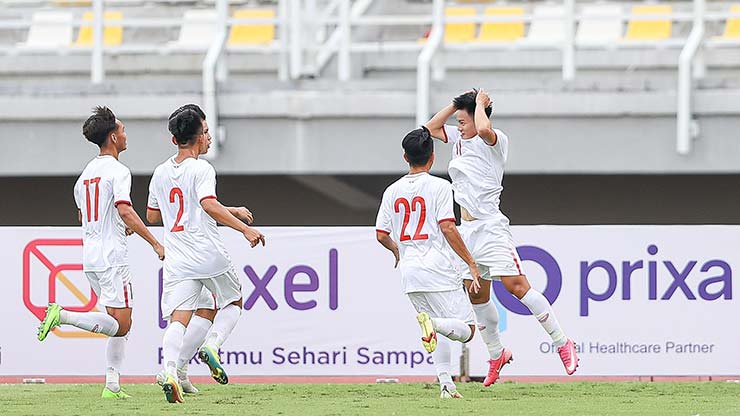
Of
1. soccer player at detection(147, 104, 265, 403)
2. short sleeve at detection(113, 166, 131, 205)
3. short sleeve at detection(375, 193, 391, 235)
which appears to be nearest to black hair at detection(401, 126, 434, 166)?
short sleeve at detection(375, 193, 391, 235)

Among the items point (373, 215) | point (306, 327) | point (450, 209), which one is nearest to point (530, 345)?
point (306, 327)

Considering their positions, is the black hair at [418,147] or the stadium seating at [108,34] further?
the stadium seating at [108,34]

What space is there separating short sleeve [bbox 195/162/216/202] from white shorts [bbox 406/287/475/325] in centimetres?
139

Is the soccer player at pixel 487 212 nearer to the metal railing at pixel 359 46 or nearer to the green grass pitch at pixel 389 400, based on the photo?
the green grass pitch at pixel 389 400

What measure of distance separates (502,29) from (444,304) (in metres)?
8.76

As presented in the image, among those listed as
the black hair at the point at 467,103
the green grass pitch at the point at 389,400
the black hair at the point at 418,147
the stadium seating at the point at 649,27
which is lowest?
the green grass pitch at the point at 389,400

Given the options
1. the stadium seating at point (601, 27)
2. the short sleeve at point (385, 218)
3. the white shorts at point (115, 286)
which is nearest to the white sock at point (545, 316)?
the short sleeve at point (385, 218)

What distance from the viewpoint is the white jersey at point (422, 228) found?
29.5ft

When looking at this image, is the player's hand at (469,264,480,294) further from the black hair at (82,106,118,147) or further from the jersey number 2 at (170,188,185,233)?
the black hair at (82,106,118,147)

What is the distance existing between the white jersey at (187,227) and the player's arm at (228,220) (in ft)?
0.85

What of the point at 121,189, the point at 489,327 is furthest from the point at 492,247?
the point at 121,189

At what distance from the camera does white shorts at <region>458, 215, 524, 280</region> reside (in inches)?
372

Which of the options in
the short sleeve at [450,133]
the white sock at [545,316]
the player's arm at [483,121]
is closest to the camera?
the player's arm at [483,121]

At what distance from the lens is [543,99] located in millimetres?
14445
